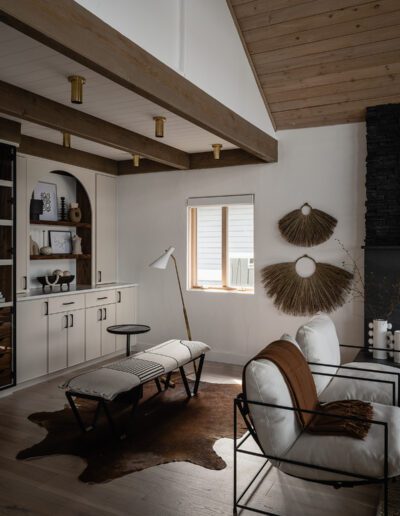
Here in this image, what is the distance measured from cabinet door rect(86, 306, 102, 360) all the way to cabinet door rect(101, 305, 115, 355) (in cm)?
7

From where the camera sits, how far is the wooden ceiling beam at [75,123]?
3375 mm

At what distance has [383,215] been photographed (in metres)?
4.39

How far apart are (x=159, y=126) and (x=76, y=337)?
2.59 metres

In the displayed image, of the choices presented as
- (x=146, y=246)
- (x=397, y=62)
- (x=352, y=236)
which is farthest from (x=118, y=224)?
(x=397, y=62)

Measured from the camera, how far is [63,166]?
17.6 feet

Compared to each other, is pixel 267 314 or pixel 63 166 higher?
pixel 63 166

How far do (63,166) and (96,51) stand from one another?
324cm

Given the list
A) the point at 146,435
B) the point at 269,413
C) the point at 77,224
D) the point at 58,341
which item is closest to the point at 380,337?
the point at 146,435

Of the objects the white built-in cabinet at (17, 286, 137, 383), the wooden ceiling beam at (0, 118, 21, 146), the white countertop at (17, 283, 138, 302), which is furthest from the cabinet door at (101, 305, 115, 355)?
the wooden ceiling beam at (0, 118, 21, 146)

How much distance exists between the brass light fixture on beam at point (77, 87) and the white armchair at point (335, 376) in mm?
2098

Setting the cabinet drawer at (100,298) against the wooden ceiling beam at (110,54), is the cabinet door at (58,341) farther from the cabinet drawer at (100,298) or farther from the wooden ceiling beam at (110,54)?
the wooden ceiling beam at (110,54)

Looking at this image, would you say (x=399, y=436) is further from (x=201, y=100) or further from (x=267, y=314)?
(x=267, y=314)

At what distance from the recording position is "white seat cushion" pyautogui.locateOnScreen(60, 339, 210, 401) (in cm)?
323

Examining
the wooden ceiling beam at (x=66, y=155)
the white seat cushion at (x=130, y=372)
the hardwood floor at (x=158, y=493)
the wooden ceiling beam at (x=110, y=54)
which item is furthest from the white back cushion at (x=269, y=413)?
the wooden ceiling beam at (x=66, y=155)
